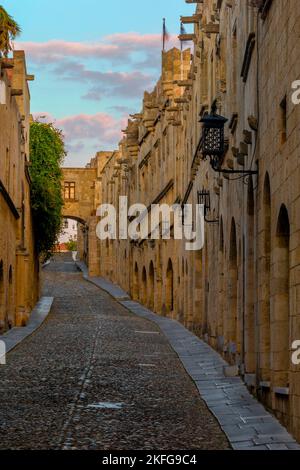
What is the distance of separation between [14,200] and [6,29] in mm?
5576

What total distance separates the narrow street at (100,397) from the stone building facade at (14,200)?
389cm

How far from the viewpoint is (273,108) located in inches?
519

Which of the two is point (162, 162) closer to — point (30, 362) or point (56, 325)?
point (56, 325)

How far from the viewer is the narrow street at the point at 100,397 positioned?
10984mm

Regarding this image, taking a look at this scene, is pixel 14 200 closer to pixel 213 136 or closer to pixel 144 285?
pixel 213 136

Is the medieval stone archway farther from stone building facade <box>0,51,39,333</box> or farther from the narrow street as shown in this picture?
the narrow street

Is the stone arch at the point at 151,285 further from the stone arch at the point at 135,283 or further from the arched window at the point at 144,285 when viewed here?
the stone arch at the point at 135,283

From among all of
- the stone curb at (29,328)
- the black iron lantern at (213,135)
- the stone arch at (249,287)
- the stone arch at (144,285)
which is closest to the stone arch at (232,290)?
the black iron lantern at (213,135)

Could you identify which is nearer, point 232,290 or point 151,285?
point 232,290

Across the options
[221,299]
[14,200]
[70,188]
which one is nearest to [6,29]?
[14,200]

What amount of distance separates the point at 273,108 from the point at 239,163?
401 centimetres

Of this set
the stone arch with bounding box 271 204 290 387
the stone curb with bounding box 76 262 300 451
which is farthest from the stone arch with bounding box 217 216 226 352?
the stone arch with bounding box 271 204 290 387

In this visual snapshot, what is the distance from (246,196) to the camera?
16.7 m
